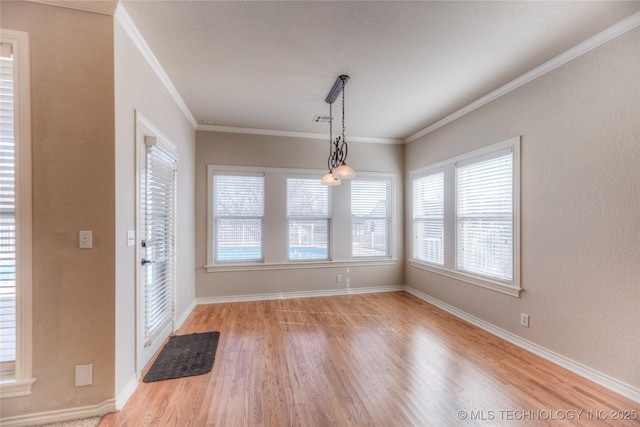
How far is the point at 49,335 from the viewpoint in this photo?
164cm

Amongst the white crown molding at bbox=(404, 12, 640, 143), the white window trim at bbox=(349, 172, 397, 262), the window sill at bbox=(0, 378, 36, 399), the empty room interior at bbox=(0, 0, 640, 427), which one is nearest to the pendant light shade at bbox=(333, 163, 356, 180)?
the empty room interior at bbox=(0, 0, 640, 427)

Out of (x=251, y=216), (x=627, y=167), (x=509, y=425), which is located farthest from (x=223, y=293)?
(x=627, y=167)

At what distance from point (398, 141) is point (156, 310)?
4.50 m

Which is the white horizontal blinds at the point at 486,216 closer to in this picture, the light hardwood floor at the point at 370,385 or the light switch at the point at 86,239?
the light hardwood floor at the point at 370,385

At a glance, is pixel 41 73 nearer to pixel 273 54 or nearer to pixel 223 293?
pixel 273 54

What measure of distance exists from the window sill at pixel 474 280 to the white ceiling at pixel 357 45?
7.31ft

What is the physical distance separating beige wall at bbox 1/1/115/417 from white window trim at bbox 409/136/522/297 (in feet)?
12.0

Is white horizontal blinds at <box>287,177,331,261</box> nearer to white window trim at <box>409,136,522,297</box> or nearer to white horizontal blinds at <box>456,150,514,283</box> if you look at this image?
white window trim at <box>409,136,522,297</box>

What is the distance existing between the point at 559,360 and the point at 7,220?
173 inches

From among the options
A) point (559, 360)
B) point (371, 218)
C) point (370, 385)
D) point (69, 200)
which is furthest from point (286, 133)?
point (559, 360)

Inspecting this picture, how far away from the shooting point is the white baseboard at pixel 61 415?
5.25 ft

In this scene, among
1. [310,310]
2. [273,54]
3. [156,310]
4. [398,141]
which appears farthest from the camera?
[398,141]

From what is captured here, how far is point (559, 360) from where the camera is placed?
232 centimetres

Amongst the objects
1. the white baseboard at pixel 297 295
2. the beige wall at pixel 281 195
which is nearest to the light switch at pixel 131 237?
the beige wall at pixel 281 195
